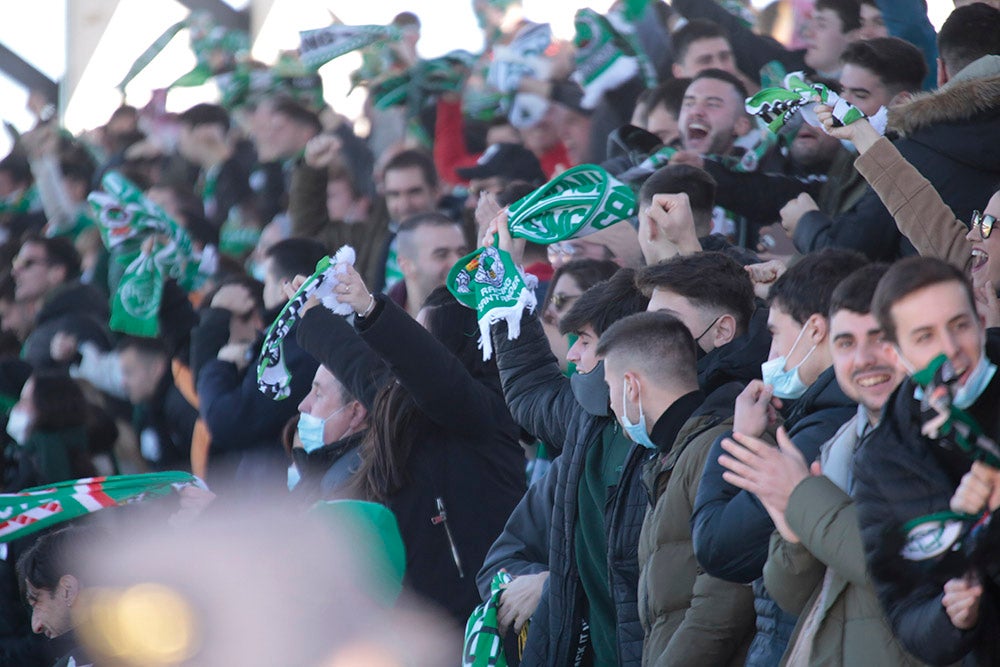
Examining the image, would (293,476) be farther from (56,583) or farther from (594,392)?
(594,392)

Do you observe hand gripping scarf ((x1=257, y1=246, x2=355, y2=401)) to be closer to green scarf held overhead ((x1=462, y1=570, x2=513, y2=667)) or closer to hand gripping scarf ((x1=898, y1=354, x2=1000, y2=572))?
green scarf held overhead ((x1=462, y1=570, x2=513, y2=667))

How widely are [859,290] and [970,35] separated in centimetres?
210

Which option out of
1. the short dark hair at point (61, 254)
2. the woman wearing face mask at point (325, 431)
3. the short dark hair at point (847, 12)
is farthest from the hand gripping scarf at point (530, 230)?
the short dark hair at point (61, 254)

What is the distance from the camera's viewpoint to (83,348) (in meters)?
8.54

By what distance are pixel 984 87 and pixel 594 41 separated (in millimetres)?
3168

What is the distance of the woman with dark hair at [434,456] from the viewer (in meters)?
5.47

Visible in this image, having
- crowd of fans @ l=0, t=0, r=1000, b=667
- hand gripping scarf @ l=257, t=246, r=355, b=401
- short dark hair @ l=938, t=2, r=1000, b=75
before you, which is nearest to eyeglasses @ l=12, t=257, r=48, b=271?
crowd of fans @ l=0, t=0, r=1000, b=667

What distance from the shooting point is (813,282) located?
4227 millimetres

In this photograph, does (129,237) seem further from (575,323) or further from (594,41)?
(575,323)

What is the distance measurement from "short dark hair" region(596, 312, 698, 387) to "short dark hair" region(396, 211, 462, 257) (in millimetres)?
2395

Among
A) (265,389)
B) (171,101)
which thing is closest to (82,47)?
(171,101)

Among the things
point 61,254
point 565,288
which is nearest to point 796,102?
point 565,288

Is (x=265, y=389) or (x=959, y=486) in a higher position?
(x=959, y=486)

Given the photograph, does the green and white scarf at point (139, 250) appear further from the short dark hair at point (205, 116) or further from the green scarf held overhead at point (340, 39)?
the short dark hair at point (205, 116)
